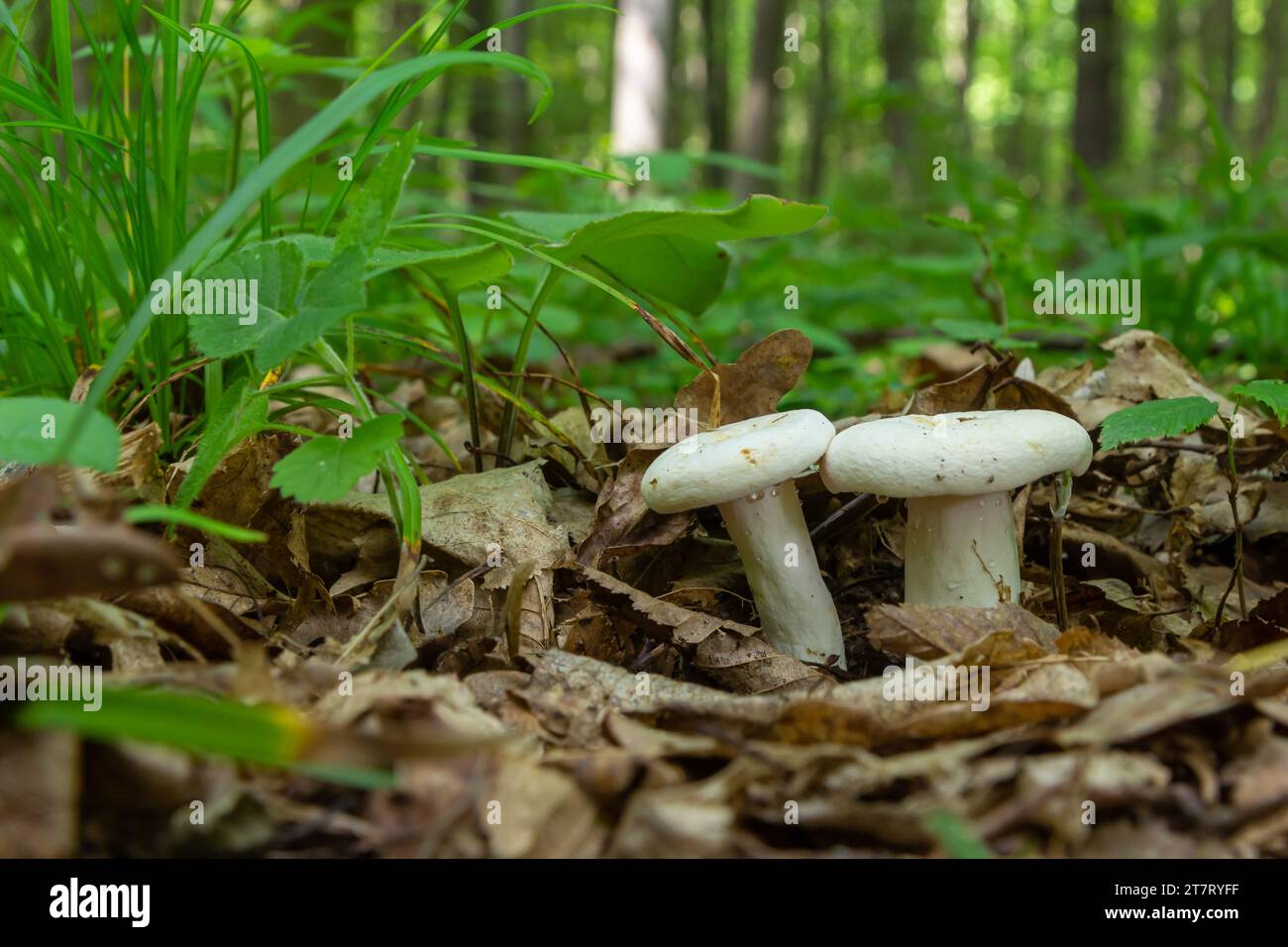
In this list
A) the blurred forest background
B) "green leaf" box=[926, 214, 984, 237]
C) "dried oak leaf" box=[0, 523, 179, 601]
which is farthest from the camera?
the blurred forest background

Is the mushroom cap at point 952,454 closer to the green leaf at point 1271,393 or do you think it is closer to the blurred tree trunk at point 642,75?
the green leaf at point 1271,393

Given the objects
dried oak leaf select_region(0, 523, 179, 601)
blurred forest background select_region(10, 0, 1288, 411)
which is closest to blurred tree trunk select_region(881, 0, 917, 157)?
blurred forest background select_region(10, 0, 1288, 411)

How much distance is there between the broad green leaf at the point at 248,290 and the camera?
162 centimetres

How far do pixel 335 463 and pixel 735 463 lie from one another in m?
0.64

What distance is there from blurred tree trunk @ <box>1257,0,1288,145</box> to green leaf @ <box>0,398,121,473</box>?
20.6m

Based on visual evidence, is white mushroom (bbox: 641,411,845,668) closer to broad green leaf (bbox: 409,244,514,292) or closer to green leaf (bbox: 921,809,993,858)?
broad green leaf (bbox: 409,244,514,292)

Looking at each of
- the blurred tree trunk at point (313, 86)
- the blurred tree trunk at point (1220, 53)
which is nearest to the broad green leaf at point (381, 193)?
the blurred tree trunk at point (313, 86)

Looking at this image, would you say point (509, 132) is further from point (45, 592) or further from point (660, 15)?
point (45, 592)

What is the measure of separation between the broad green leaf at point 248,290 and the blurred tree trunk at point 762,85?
1033cm

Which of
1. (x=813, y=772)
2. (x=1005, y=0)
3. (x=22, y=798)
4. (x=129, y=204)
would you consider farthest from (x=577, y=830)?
(x=1005, y=0)

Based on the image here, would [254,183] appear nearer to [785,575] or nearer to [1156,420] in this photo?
[785,575]

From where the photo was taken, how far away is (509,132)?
798cm

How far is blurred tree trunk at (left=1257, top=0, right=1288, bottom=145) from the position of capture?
18.2m
